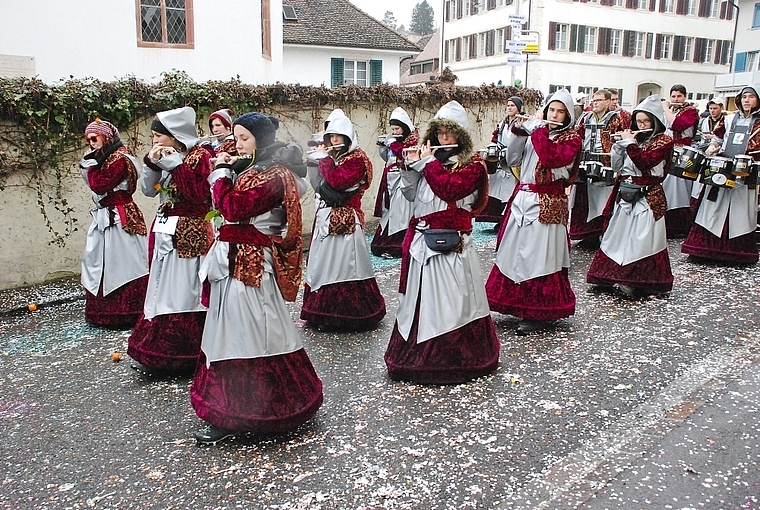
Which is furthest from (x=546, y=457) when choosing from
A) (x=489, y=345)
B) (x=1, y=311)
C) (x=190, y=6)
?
(x=190, y=6)

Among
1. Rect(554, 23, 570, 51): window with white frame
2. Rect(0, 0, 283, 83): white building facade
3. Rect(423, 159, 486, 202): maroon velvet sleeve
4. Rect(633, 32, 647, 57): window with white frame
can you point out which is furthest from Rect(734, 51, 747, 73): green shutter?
Rect(423, 159, 486, 202): maroon velvet sleeve

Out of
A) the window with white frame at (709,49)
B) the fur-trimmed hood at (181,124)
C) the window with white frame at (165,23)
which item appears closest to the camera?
the fur-trimmed hood at (181,124)

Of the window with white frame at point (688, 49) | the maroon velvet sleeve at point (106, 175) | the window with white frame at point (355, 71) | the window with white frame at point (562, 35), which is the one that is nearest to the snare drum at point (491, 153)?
the maroon velvet sleeve at point (106, 175)

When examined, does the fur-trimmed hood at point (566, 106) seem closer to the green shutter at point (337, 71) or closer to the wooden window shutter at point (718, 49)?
the green shutter at point (337, 71)

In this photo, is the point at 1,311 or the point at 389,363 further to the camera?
the point at 1,311

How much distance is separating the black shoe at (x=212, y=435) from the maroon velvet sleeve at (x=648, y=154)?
445 centimetres

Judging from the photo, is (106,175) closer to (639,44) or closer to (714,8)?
(639,44)

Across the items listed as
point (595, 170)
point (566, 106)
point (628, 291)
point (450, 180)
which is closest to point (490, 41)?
point (595, 170)

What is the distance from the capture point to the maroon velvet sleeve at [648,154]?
6047mm

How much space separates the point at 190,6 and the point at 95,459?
11631 millimetres

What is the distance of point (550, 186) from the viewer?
17.9 feet

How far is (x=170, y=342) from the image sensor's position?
4.53m

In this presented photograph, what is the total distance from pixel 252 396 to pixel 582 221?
6.49 m

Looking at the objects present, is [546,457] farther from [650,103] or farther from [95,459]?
[650,103]
